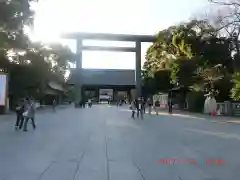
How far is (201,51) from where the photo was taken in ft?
155

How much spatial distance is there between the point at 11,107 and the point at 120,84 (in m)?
47.7

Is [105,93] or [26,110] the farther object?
[105,93]

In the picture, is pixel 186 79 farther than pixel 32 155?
Yes

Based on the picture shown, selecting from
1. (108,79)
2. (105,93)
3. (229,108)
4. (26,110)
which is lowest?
(26,110)

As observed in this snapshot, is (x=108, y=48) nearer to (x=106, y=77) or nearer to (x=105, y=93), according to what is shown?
(x=106, y=77)

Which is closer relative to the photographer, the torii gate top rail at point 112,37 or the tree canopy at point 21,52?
the tree canopy at point 21,52

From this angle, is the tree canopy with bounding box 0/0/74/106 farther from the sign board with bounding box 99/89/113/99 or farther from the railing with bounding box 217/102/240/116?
the sign board with bounding box 99/89/113/99

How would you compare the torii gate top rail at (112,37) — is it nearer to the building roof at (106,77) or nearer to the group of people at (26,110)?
the building roof at (106,77)

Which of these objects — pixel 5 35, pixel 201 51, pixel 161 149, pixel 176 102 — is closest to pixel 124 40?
pixel 176 102

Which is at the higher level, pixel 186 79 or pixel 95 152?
pixel 186 79

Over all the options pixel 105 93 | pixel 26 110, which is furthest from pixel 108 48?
pixel 26 110

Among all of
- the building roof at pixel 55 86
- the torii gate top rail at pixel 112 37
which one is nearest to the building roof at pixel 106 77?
the building roof at pixel 55 86

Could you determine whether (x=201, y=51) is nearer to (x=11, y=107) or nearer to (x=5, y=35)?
(x=11, y=107)
